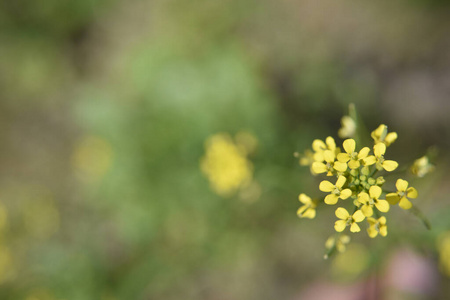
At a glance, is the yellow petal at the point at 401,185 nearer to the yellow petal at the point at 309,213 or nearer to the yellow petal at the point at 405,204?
the yellow petal at the point at 405,204

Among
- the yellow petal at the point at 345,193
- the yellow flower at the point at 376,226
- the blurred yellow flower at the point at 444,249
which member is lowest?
the yellow flower at the point at 376,226

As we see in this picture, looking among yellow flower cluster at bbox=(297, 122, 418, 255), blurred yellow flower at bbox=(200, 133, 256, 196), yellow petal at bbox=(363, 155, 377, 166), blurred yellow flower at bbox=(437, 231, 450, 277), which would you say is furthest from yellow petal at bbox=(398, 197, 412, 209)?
blurred yellow flower at bbox=(200, 133, 256, 196)

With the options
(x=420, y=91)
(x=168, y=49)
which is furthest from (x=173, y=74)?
(x=420, y=91)

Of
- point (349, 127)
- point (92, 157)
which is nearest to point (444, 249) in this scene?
point (349, 127)

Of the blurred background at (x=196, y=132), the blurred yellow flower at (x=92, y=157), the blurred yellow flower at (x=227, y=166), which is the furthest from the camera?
the blurred yellow flower at (x=92, y=157)

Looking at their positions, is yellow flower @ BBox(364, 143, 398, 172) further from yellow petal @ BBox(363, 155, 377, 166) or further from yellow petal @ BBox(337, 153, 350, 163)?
yellow petal @ BBox(337, 153, 350, 163)

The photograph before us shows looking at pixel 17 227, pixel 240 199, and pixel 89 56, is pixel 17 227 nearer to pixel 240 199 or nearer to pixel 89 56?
pixel 89 56

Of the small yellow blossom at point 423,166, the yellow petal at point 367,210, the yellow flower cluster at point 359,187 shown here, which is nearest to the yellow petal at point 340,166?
the yellow flower cluster at point 359,187
